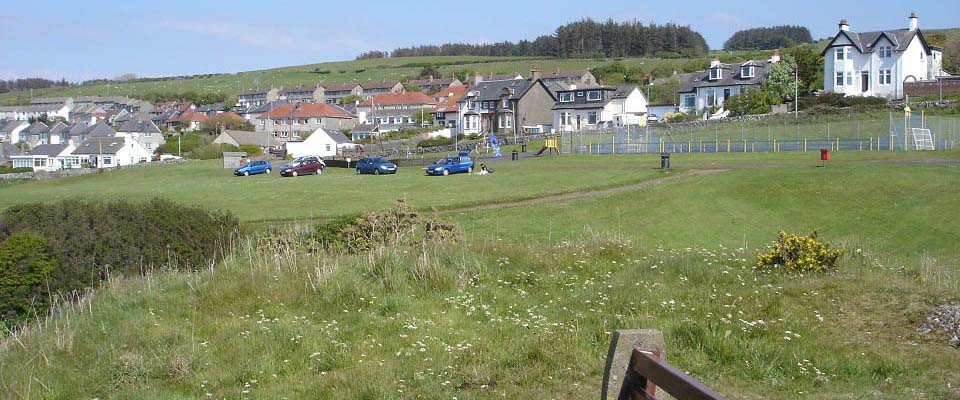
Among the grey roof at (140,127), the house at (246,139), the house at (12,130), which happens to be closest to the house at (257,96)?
the house at (12,130)

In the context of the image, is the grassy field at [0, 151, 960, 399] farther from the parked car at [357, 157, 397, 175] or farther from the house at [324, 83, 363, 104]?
the house at [324, 83, 363, 104]

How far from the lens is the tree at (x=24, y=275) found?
1491 cm

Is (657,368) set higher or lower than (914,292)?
higher

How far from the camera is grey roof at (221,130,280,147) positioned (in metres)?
112

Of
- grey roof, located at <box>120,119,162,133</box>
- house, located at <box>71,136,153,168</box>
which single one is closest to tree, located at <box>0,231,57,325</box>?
house, located at <box>71,136,153,168</box>

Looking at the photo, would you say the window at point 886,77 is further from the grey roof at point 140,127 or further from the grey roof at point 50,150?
the grey roof at point 50,150

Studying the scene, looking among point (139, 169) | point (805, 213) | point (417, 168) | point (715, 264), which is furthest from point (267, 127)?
point (715, 264)

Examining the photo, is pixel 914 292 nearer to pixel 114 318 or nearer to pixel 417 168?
pixel 114 318

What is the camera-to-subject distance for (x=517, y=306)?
33.6 feet

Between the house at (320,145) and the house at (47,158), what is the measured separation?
4274cm

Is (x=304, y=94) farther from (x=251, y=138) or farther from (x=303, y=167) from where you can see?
(x=303, y=167)

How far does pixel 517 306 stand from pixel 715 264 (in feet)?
14.5

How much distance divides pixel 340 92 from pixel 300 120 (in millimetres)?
57771

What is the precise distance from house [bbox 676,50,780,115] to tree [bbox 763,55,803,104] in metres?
3.60
